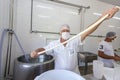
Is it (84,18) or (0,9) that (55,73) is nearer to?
(0,9)

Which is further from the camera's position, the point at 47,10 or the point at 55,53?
the point at 47,10

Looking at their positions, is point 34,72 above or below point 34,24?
below

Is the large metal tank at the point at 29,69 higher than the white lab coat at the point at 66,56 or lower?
lower

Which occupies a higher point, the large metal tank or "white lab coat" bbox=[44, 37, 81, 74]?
"white lab coat" bbox=[44, 37, 81, 74]

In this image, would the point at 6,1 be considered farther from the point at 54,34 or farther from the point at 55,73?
the point at 55,73

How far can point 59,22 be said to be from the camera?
2896mm

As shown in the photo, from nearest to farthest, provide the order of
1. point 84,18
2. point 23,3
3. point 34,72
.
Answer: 1. point 34,72
2. point 23,3
3. point 84,18

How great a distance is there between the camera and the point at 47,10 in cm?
270

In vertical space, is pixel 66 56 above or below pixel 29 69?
above

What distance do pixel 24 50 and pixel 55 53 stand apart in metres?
0.96

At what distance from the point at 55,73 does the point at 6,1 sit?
1.55m

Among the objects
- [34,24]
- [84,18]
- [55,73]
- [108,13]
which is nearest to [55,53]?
[55,73]

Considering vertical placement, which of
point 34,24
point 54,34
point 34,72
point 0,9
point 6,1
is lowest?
point 34,72

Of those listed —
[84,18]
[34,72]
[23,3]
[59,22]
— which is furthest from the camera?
[84,18]
